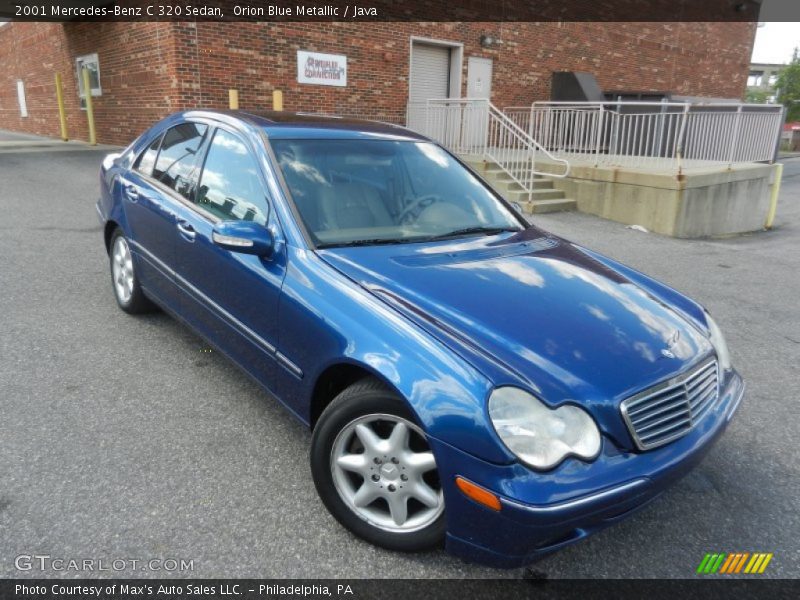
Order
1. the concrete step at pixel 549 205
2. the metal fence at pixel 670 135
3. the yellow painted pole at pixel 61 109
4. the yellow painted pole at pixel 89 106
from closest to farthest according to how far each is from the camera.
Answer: the metal fence at pixel 670 135 < the concrete step at pixel 549 205 < the yellow painted pole at pixel 89 106 < the yellow painted pole at pixel 61 109

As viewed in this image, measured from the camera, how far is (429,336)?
2117 millimetres

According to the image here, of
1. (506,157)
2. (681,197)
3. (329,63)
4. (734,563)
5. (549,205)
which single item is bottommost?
(549,205)

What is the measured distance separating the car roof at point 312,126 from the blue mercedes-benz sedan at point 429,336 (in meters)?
0.02

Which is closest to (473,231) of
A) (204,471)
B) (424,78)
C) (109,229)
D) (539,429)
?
(539,429)

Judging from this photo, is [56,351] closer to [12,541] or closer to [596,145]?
[12,541]

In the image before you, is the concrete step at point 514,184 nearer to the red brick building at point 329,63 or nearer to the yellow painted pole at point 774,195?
the yellow painted pole at point 774,195

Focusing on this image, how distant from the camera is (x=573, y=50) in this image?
18.2 meters

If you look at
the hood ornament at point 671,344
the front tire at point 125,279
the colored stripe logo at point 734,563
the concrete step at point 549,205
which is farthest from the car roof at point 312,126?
the concrete step at point 549,205

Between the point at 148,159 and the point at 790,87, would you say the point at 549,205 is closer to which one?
the point at 148,159

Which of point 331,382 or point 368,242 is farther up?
point 368,242

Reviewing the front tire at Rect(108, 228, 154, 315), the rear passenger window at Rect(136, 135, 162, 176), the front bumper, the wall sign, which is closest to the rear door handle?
the rear passenger window at Rect(136, 135, 162, 176)

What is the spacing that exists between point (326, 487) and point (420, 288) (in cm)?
89

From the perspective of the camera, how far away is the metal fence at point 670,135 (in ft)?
31.8

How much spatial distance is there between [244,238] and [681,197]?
27.2ft
